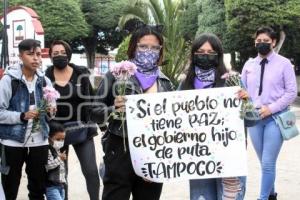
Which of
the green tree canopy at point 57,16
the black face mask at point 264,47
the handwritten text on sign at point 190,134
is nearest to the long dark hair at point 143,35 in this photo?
the handwritten text on sign at point 190,134

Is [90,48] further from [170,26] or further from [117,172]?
[117,172]

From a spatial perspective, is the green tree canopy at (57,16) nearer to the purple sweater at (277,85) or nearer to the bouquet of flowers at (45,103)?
the purple sweater at (277,85)

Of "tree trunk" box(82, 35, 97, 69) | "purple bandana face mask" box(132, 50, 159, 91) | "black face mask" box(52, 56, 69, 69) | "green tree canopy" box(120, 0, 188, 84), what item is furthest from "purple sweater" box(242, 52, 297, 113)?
"tree trunk" box(82, 35, 97, 69)

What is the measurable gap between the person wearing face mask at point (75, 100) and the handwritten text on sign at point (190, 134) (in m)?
1.64

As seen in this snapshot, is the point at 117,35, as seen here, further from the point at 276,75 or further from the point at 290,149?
the point at 276,75

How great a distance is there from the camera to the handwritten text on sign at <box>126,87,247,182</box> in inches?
147

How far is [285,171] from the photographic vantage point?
7816 millimetres

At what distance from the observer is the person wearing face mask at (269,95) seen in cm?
→ 559

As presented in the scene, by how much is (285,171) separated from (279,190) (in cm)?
125

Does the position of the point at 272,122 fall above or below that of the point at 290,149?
above

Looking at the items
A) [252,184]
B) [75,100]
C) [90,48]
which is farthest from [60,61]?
[90,48]

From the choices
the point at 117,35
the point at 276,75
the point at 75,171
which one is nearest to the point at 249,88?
the point at 276,75

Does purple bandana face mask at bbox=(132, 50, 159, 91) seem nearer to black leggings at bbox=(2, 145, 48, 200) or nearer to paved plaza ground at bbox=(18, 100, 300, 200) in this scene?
black leggings at bbox=(2, 145, 48, 200)

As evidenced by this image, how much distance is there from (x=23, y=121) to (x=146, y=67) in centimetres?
144
